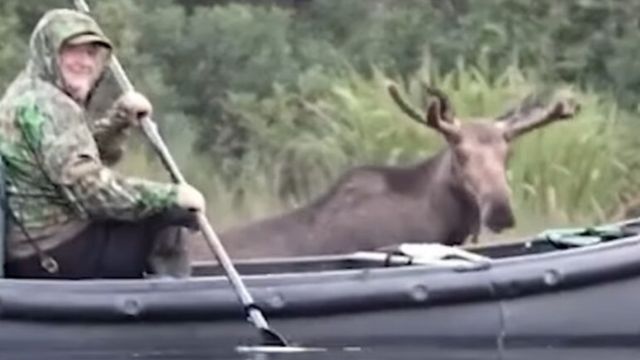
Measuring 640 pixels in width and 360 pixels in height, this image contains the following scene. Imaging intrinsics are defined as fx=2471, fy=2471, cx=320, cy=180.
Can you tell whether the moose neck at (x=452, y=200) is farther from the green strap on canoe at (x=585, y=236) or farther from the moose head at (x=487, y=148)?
the green strap on canoe at (x=585, y=236)

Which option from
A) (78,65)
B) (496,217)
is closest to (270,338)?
(78,65)

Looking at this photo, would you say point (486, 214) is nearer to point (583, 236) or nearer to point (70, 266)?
point (583, 236)

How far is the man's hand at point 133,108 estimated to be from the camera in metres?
8.54

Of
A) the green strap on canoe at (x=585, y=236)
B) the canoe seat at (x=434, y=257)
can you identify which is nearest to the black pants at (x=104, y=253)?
the canoe seat at (x=434, y=257)

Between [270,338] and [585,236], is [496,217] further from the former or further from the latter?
[270,338]

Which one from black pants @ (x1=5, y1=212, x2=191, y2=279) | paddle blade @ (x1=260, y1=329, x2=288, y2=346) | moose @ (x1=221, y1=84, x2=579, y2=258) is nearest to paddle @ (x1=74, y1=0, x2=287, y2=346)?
paddle blade @ (x1=260, y1=329, x2=288, y2=346)

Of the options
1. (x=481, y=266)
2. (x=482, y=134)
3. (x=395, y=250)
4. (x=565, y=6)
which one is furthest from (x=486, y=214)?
(x=565, y=6)

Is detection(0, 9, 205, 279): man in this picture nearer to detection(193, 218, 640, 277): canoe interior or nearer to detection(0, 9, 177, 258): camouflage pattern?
detection(0, 9, 177, 258): camouflage pattern

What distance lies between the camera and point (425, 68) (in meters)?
15.8

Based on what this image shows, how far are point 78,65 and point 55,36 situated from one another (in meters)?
0.14

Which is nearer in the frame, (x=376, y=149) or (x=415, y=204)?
(x=415, y=204)

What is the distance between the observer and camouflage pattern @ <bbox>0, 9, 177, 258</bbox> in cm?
825

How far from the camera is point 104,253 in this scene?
8.40 meters

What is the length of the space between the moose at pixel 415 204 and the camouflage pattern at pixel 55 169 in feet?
9.81
